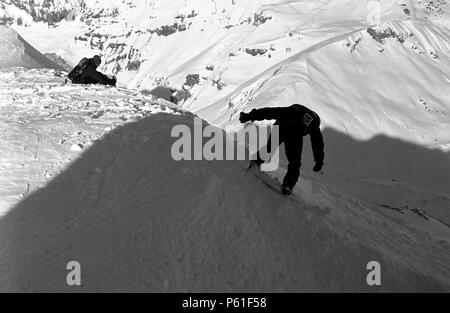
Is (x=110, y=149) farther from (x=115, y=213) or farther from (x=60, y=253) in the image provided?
(x=60, y=253)

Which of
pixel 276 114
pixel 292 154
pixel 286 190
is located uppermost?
pixel 276 114

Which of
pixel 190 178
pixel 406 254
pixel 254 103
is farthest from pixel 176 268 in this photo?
pixel 254 103

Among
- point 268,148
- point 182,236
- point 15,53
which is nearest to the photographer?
point 182,236

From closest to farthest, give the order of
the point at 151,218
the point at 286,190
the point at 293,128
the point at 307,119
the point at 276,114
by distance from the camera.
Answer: the point at 151,218 < the point at 286,190 < the point at 307,119 < the point at 293,128 < the point at 276,114

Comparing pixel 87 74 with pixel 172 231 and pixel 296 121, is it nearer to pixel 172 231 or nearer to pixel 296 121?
pixel 296 121

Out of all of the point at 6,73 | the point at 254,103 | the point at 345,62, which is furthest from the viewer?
the point at 345,62

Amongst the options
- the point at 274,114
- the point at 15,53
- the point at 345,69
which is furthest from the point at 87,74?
the point at 345,69

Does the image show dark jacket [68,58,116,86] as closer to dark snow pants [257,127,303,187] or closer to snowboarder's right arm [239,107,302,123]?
snowboarder's right arm [239,107,302,123]
